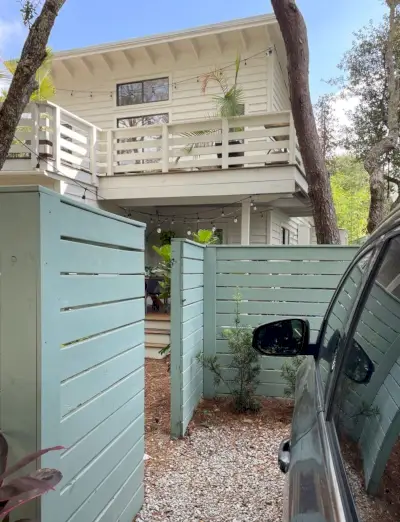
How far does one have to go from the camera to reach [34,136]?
7.22 m

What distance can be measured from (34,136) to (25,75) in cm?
284

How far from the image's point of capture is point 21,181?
25.1 feet

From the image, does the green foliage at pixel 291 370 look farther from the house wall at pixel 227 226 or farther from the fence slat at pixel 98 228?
the house wall at pixel 227 226

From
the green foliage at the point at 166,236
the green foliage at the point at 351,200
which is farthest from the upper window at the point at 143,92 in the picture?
the green foliage at the point at 351,200

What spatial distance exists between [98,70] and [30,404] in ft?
34.6

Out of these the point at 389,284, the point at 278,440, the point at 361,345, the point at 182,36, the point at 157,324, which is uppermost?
the point at 182,36

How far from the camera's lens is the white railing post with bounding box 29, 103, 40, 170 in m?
7.14

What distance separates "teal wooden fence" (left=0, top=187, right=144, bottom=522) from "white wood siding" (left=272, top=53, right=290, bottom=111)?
26.8 feet

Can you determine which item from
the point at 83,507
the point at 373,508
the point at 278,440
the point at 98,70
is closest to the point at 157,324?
the point at 278,440

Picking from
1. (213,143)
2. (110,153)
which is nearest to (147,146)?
(110,153)

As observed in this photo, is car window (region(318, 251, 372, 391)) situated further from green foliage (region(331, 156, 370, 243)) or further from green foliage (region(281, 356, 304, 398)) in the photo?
green foliage (region(331, 156, 370, 243))

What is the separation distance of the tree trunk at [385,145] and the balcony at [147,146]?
2133 millimetres

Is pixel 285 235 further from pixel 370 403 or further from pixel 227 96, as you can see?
pixel 370 403

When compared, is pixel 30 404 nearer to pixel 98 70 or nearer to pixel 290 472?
pixel 290 472
